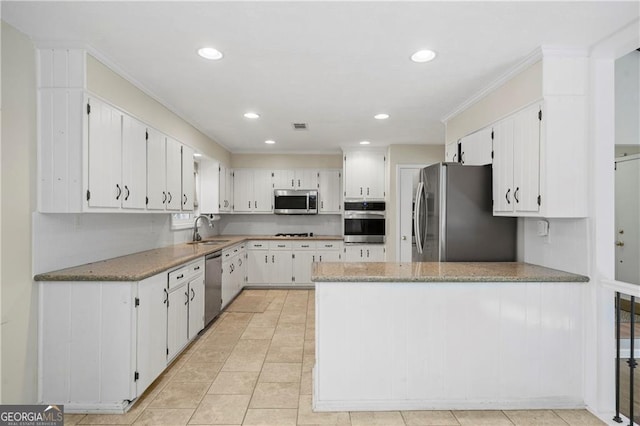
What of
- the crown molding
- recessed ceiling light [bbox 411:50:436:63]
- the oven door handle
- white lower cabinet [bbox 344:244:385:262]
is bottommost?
white lower cabinet [bbox 344:244:385:262]

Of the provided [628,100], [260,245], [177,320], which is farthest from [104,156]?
[628,100]

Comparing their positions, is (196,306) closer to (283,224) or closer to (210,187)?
(210,187)

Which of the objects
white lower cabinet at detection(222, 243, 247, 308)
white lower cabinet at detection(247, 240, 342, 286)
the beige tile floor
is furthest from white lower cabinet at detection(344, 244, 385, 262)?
the beige tile floor

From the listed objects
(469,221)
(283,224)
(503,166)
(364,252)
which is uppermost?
(503,166)

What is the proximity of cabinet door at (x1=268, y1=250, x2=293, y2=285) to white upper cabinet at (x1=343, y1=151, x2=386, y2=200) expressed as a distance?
149 centimetres

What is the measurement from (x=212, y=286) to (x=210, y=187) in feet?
6.44

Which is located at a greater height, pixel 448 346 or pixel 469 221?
pixel 469 221

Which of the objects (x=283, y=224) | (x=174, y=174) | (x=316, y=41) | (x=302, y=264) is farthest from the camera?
(x=283, y=224)

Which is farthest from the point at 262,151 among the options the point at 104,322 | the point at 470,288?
the point at 470,288

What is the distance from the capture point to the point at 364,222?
222 inches

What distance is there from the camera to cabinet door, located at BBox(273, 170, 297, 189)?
6.06 meters

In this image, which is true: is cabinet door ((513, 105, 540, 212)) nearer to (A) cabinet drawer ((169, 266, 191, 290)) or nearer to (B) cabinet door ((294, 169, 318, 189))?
(A) cabinet drawer ((169, 266, 191, 290))

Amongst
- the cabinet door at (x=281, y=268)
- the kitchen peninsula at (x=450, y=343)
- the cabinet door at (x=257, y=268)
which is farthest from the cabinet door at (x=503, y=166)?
the cabinet door at (x=257, y=268)

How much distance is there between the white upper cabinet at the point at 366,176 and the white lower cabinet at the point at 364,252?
841 mm
